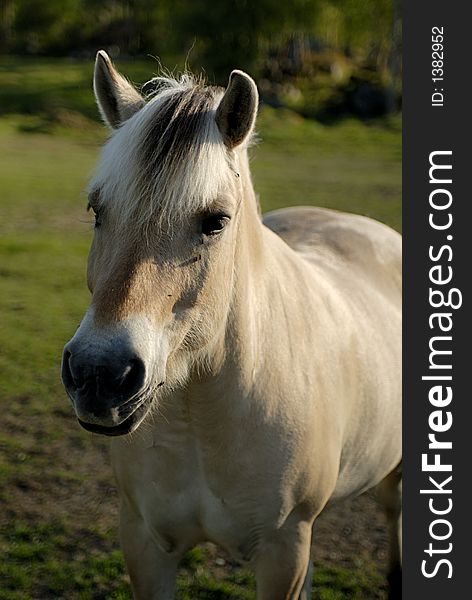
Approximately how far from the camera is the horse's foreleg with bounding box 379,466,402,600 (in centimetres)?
383

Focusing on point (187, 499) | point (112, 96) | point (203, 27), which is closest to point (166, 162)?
point (112, 96)

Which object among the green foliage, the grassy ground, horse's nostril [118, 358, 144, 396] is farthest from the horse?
the green foliage

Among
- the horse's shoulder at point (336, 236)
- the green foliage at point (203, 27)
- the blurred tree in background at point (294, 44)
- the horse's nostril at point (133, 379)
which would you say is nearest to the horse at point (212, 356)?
the horse's nostril at point (133, 379)

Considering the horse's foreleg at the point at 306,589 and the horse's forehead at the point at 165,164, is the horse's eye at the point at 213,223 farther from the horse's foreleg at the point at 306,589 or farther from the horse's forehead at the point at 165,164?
the horse's foreleg at the point at 306,589

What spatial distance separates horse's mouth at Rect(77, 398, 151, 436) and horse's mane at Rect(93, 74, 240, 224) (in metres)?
0.50

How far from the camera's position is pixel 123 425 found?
81.3 inches

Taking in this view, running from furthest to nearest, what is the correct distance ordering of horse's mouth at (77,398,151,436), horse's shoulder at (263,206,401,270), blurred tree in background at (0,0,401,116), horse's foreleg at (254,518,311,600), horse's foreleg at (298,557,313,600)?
1. blurred tree in background at (0,0,401,116)
2. horse's shoulder at (263,206,401,270)
3. horse's foreleg at (298,557,313,600)
4. horse's foreleg at (254,518,311,600)
5. horse's mouth at (77,398,151,436)

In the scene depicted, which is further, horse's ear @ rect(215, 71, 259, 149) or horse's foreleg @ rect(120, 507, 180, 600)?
horse's foreleg @ rect(120, 507, 180, 600)

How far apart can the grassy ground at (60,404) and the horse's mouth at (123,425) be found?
1.82 metres

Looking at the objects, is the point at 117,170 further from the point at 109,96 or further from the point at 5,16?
the point at 5,16

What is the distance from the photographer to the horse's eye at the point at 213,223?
215cm

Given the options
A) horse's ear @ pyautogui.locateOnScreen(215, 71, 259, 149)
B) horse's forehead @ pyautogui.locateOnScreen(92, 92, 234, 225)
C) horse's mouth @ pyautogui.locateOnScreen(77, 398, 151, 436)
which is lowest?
horse's mouth @ pyautogui.locateOnScreen(77, 398, 151, 436)

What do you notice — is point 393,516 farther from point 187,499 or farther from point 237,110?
point 237,110

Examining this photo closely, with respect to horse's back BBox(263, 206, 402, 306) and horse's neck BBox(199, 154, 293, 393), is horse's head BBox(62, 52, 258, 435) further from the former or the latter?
horse's back BBox(263, 206, 402, 306)
